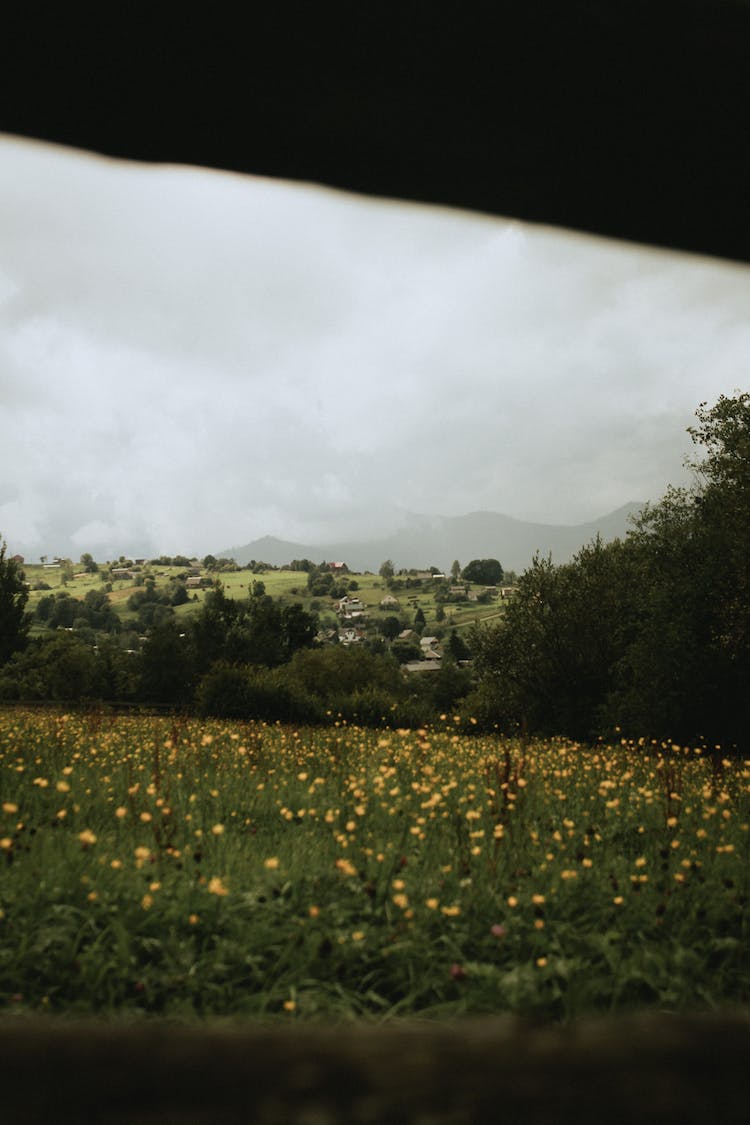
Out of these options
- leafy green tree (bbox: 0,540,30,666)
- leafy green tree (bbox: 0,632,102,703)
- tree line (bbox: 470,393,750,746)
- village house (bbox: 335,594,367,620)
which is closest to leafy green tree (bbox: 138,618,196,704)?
leafy green tree (bbox: 0,632,102,703)

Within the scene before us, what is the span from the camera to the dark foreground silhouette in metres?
0.53

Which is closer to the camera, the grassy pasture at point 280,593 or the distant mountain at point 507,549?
the grassy pasture at point 280,593

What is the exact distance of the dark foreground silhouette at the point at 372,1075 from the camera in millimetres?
532

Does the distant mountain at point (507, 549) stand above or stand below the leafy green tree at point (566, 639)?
above

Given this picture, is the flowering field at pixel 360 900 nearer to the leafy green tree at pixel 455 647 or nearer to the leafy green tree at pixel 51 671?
the leafy green tree at pixel 51 671

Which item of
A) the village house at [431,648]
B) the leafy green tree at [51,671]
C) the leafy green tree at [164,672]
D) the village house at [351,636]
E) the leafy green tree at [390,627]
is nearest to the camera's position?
Result: the leafy green tree at [164,672]

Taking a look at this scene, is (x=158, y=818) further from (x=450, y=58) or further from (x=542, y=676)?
(x=542, y=676)

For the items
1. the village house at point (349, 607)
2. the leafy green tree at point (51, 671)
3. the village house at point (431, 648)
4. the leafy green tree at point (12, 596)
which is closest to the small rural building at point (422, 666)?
the village house at point (431, 648)

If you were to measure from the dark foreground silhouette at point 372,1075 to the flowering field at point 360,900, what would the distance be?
146 cm

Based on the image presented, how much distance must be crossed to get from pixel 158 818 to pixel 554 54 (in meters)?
3.29

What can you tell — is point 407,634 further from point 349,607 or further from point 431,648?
point 349,607

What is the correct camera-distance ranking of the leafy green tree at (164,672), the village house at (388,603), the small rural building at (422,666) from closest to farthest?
the leafy green tree at (164,672), the small rural building at (422,666), the village house at (388,603)

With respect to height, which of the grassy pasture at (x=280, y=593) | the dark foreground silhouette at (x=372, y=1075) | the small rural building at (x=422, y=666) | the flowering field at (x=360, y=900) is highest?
the grassy pasture at (x=280, y=593)

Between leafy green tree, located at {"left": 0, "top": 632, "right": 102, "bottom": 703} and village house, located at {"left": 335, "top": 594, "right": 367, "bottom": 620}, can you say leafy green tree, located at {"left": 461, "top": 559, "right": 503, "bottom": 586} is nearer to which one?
village house, located at {"left": 335, "top": 594, "right": 367, "bottom": 620}
